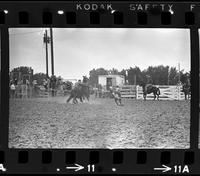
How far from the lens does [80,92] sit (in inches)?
100.0

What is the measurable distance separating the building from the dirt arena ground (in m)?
0.11

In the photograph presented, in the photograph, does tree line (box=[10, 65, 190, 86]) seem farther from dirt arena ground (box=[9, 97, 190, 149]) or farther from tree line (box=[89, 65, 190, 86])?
dirt arena ground (box=[9, 97, 190, 149])

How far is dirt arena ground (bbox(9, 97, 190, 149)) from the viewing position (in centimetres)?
252

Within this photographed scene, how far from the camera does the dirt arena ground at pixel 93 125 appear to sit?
2521 millimetres

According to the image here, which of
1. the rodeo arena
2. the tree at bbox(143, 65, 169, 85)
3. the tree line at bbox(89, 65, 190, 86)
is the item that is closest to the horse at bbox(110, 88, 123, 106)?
the rodeo arena

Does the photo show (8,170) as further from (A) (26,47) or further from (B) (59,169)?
(A) (26,47)

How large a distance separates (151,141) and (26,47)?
3.54ft

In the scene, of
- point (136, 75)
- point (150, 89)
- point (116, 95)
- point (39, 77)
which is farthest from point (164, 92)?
point (39, 77)

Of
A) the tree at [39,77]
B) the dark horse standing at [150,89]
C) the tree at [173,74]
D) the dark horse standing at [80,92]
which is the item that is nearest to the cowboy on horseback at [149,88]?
the dark horse standing at [150,89]

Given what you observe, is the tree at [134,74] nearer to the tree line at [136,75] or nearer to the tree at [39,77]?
the tree line at [136,75]

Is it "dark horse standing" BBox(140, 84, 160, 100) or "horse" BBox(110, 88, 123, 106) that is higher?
"dark horse standing" BBox(140, 84, 160, 100)

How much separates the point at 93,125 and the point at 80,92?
0.81 feet

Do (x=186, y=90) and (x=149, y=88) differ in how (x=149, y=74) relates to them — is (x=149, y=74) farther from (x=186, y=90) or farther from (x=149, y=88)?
(x=186, y=90)

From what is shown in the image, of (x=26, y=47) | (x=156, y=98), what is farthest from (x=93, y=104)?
(x=26, y=47)
